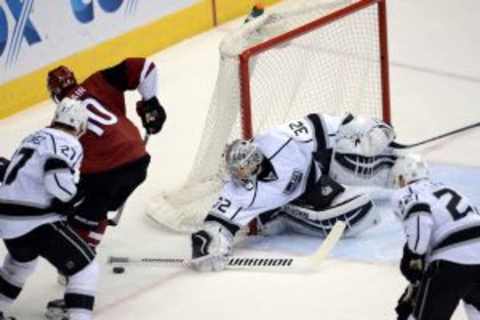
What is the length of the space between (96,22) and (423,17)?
85.4 inches

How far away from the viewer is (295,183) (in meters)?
5.51

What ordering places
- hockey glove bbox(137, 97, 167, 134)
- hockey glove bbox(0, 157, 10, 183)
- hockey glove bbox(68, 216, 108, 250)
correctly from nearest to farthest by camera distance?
hockey glove bbox(0, 157, 10, 183), hockey glove bbox(68, 216, 108, 250), hockey glove bbox(137, 97, 167, 134)

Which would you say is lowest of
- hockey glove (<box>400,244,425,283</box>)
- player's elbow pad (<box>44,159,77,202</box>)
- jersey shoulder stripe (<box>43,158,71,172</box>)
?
hockey glove (<box>400,244,425,283</box>)

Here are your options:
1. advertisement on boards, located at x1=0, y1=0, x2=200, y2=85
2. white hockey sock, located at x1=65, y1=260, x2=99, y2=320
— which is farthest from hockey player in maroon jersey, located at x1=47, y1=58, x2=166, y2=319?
advertisement on boards, located at x1=0, y1=0, x2=200, y2=85

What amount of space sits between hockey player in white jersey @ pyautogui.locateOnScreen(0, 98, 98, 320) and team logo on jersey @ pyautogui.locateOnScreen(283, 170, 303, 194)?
3.23 ft

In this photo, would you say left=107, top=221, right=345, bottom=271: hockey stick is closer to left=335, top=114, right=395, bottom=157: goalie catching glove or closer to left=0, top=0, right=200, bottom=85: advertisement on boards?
left=335, top=114, right=395, bottom=157: goalie catching glove

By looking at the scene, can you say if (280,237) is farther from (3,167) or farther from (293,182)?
(3,167)

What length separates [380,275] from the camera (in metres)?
5.25

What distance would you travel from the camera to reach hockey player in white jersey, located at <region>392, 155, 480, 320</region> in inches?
168

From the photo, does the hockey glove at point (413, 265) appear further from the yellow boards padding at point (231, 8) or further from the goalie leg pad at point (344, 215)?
the yellow boards padding at point (231, 8)

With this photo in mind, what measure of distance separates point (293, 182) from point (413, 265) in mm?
1273

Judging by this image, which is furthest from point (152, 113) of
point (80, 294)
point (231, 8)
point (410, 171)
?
point (231, 8)

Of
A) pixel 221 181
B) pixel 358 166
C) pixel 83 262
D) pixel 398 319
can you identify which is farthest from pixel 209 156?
pixel 398 319

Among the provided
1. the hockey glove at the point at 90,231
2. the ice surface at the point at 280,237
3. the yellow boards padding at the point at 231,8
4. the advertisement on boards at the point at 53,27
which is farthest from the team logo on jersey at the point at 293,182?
the yellow boards padding at the point at 231,8
